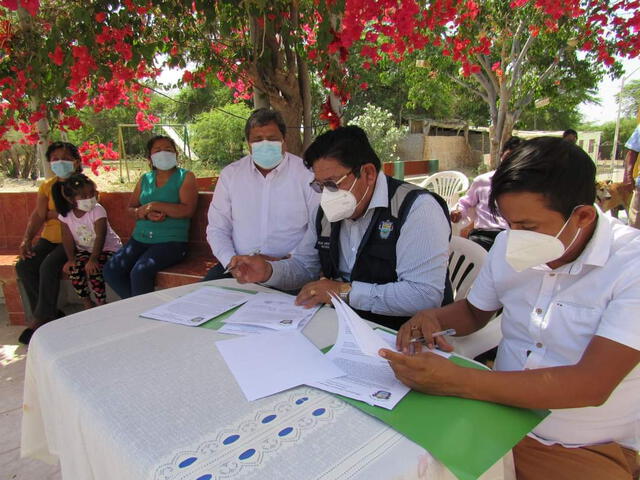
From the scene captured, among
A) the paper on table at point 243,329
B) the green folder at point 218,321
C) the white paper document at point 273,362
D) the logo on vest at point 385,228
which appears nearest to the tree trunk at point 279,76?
the logo on vest at point 385,228

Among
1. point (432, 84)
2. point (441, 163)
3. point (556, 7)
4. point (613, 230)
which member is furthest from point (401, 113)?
point (613, 230)

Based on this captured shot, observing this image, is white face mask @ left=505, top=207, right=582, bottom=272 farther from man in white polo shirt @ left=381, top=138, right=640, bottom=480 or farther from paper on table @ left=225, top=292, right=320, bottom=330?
paper on table @ left=225, top=292, right=320, bottom=330

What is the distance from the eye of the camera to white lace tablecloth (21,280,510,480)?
79 cm

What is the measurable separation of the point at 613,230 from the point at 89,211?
3575 millimetres

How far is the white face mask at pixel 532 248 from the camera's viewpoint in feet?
3.76

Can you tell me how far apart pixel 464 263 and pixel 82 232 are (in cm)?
298

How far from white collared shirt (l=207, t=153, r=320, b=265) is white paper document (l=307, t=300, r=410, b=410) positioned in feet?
5.12

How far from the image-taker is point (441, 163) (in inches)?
857

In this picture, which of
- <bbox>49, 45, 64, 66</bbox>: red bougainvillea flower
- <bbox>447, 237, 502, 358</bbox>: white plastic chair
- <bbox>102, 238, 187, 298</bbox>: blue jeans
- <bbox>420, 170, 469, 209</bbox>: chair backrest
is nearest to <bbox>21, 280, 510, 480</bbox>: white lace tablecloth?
<bbox>447, 237, 502, 358</bbox>: white plastic chair

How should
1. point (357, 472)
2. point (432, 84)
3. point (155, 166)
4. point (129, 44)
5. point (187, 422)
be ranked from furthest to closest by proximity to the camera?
point (432, 84), point (155, 166), point (129, 44), point (187, 422), point (357, 472)

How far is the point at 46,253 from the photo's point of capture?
3.75 meters

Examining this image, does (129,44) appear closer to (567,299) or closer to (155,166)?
(155,166)

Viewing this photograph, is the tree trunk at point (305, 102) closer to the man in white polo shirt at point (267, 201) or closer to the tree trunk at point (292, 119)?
the tree trunk at point (292, 119)

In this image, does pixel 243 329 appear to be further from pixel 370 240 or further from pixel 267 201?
pixel 267 201
